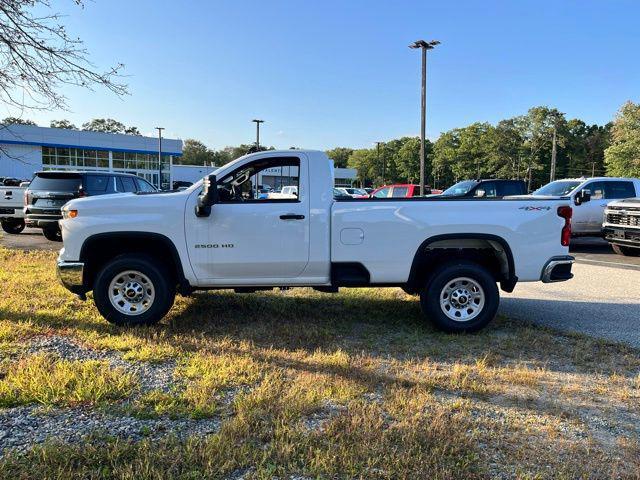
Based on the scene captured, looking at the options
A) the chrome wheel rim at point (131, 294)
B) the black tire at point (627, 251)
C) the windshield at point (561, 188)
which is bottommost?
the black tire at point (627, 251)

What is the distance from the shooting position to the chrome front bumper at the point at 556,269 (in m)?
5.78

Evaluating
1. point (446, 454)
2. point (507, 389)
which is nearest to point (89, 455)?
point (446, 454)

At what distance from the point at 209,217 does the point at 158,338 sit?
143cm

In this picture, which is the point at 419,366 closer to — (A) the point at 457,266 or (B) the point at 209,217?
(A) the point at 457,266

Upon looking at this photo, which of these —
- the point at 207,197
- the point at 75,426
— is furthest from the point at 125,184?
the point at 75,426

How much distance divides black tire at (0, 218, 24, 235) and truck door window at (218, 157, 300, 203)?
1379 centimetres

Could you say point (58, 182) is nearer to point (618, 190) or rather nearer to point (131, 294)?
point (131, 294)

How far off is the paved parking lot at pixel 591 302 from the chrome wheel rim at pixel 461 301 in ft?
4.32

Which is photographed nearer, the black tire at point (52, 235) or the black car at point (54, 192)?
the black car at point (54, 192)

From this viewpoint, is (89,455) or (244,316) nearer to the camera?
(89,455)

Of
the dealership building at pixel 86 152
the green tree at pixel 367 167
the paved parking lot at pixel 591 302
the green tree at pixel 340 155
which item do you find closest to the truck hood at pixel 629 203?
the paved parking lot at pixel 591 302

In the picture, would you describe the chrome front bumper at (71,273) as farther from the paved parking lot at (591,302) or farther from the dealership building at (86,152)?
the dealership building at (86,152)

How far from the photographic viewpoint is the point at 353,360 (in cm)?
482

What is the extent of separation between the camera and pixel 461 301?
19.2 feet
